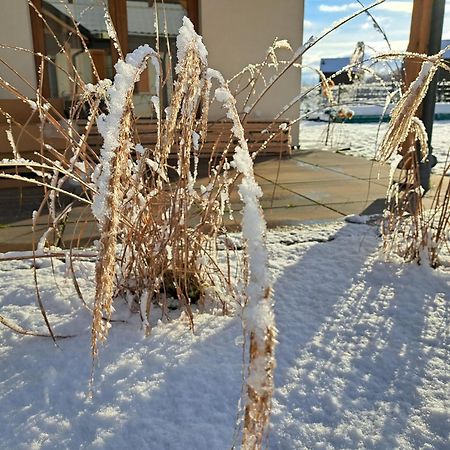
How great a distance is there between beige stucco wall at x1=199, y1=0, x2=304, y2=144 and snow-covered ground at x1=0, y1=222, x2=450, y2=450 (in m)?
4.28

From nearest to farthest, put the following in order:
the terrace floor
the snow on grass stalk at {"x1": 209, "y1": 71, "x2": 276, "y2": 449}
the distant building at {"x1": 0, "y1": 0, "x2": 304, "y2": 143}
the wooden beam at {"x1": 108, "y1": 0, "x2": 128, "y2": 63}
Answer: the snow on grass stalk at {"x1": 209, "y1": 71, "x2": 276, "y2": 449} → the terrace floor → the distant building at {"x1": 0, "y1": 0, "x2": 304, "y2": 143} → the wooden beam at {"x1": 108, "y1": 0, "x2": 128, "y2": 63}

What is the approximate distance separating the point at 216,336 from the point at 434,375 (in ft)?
1.57

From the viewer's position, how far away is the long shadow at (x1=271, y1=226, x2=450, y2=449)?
2.68ft

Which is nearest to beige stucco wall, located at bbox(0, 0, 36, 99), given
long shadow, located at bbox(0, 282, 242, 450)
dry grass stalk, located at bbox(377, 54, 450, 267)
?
dry grass stalk, located at bbox(377, 54, 450, 267)

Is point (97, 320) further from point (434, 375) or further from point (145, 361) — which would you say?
point (434, 375)

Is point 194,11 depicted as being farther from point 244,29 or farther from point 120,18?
point 120,18

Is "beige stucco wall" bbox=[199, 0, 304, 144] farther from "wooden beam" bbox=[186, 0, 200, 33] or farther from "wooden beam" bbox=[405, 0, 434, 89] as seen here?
"wooden beam" bbox=[405, 0, 434, 89]

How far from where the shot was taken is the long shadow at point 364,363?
82 cm

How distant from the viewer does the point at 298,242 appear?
73.5 inches

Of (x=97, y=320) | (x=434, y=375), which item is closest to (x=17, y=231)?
(x=97, y=320)

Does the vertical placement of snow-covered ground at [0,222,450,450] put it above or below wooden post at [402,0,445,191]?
below

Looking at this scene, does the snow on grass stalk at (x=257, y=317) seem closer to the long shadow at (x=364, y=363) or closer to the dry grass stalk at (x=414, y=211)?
the long shadow at (x=364, y=363)

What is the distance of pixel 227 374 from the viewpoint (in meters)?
0.94

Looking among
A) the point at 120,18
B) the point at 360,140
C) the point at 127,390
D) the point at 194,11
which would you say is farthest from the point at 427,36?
the point at 360,140
